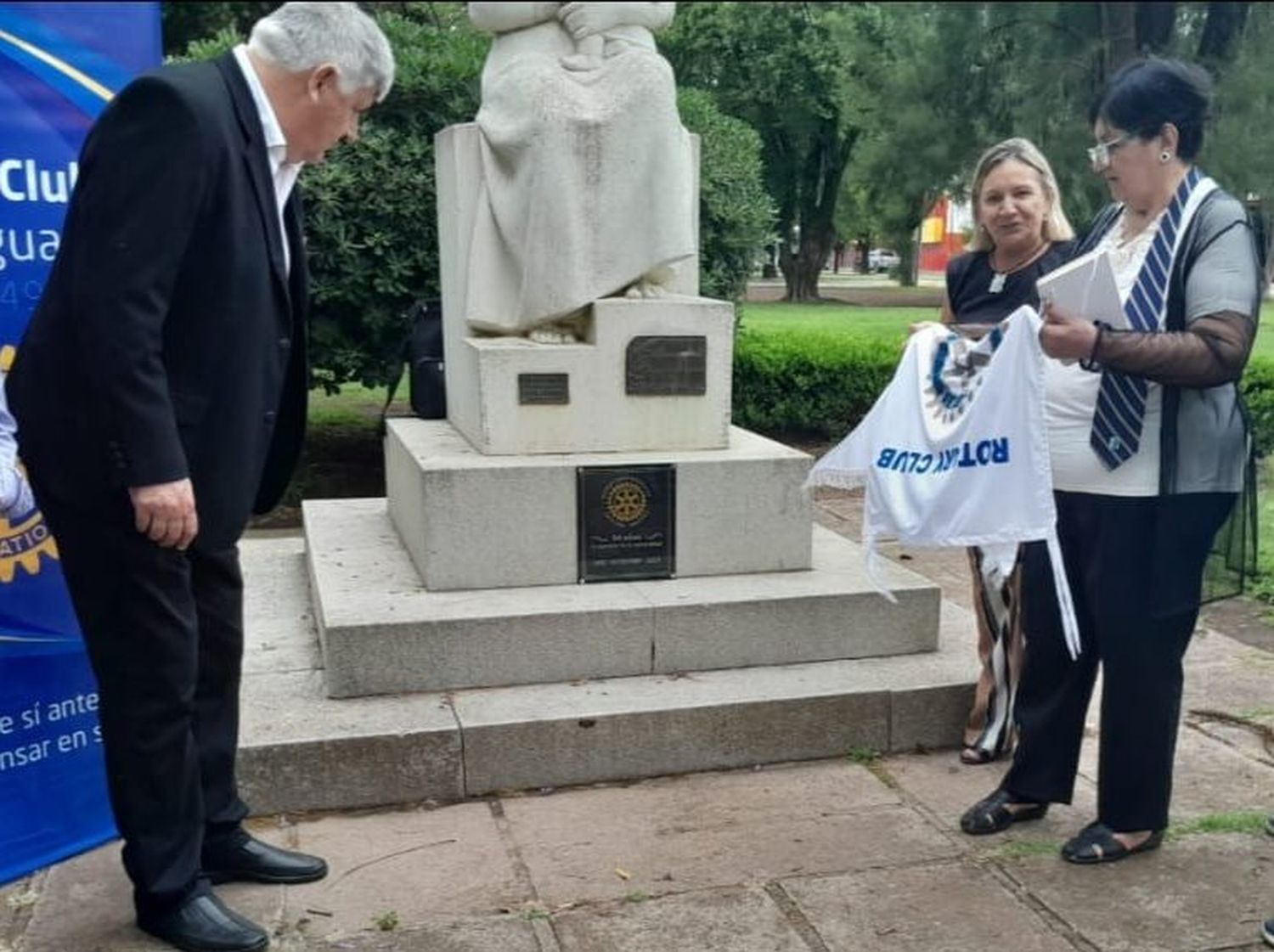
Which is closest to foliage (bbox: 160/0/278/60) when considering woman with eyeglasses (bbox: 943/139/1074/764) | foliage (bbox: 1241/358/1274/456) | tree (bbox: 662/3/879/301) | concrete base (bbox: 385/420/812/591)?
tree (bbox: 662/3/879/301)

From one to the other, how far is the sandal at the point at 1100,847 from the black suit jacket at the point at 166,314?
2.22m

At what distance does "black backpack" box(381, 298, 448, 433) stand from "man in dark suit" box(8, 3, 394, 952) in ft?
9.15

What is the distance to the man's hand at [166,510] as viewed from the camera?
96.3 inches

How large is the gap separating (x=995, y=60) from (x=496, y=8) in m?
1.79

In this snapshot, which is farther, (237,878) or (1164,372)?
(237,878)

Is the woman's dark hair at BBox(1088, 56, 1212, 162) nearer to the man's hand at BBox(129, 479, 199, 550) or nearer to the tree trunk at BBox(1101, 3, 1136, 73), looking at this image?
the tree trunk at BBox(1101, 3, 1136, 73)

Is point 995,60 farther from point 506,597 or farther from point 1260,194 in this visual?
point 506,597

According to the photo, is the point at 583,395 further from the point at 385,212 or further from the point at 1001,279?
the point at 385,212

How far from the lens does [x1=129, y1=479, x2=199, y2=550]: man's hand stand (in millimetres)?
2445

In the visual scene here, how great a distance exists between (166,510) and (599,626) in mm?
1809

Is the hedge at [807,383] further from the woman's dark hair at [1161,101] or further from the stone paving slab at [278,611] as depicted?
the woman's dark hair at [1161,101]

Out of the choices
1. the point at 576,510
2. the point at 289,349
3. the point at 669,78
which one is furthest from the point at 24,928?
the point at 669,78

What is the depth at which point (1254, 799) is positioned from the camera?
3.64 meters

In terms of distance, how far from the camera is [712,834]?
341cm
